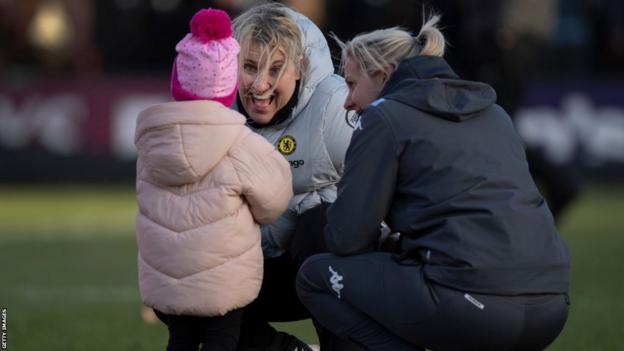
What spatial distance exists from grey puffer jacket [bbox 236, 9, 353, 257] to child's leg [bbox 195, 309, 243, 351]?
566 mm

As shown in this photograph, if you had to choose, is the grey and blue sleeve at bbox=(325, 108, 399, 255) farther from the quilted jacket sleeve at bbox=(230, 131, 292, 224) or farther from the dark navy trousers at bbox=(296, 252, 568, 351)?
the quilted jacket sleeve at bbox=(230, 131, 292, 224)

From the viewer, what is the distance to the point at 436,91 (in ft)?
15.7

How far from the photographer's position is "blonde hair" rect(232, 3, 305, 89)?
18.3ft

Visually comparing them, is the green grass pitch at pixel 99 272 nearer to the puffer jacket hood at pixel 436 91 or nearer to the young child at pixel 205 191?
the young child at pixel 205 191

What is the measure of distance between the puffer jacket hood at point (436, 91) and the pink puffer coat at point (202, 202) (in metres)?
0.61

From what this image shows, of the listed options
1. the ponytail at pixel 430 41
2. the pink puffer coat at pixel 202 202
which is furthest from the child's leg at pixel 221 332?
the ponytail at pixel 430 41

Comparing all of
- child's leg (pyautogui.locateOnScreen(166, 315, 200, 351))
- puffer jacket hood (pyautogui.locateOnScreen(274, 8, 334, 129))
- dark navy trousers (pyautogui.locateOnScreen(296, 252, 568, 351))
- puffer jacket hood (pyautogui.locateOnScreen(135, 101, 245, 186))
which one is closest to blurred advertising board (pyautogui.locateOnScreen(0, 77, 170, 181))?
puffer jacket hood (pyautogui.locateOnScreen(274, 8, 334, 129))

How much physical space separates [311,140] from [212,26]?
770mm

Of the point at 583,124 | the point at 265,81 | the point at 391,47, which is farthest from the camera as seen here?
the point at 583,124

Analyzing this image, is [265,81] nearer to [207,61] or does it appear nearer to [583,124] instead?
[207,61]

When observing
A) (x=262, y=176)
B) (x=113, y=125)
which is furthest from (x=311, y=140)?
(x=113, y=125)

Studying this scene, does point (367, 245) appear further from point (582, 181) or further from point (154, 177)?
point (582, 181)

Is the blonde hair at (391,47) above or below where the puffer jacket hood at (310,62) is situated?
above

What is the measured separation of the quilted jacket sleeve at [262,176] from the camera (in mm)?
5070
